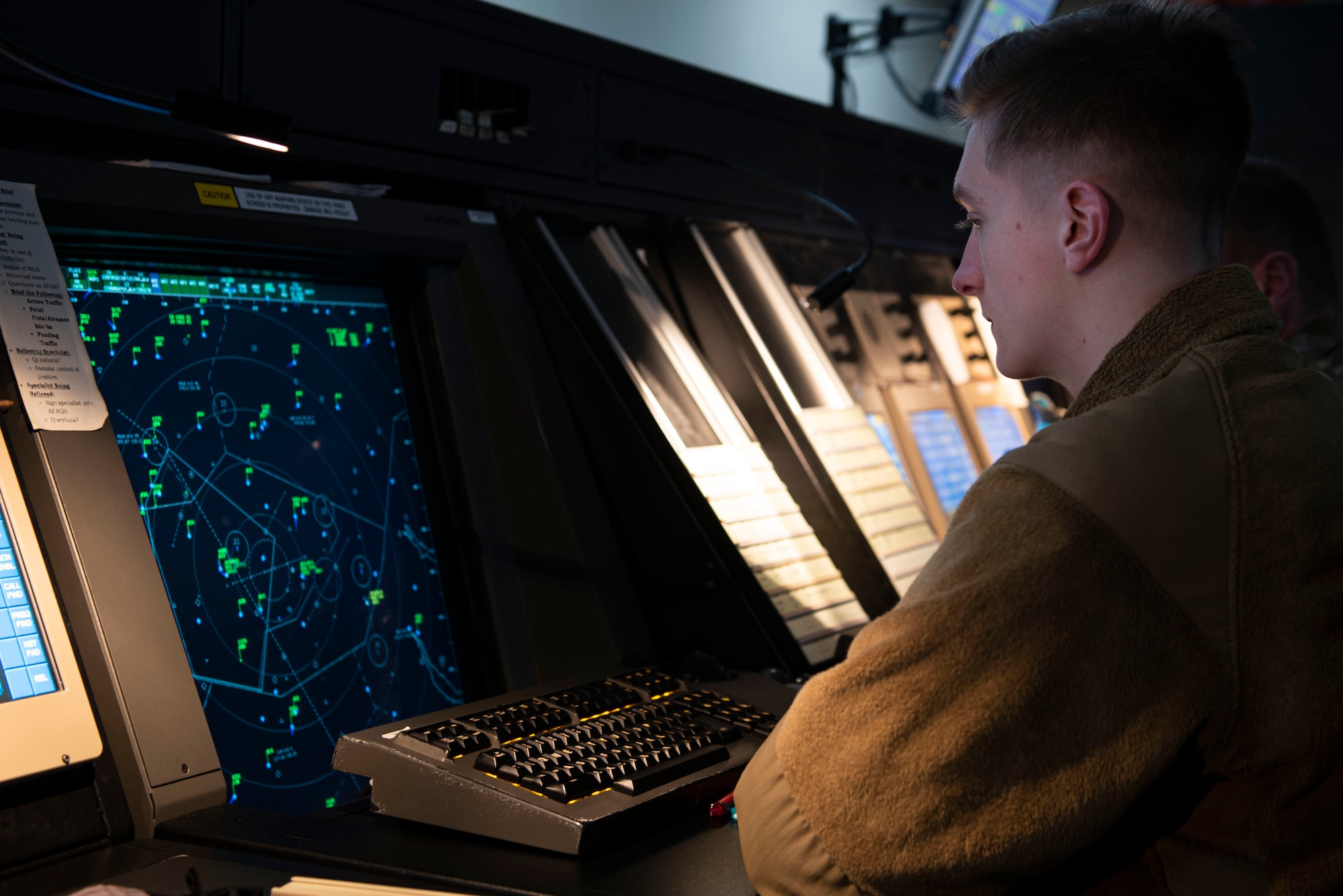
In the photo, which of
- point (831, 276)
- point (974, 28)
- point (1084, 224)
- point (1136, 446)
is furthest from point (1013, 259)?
point (974, 28)

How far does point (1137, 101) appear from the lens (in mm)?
929

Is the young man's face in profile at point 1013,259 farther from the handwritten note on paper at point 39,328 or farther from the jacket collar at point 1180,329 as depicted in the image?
the handwritten note on paper at point 39,328

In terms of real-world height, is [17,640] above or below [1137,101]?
below

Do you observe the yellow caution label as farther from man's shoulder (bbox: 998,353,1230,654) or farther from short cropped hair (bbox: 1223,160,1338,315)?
short cropped hair (bbox: 1223,160,1338,315)

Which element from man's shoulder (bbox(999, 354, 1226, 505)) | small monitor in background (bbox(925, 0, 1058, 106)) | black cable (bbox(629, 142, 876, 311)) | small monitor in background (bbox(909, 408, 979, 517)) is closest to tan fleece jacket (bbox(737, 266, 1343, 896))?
man's shoulder (bbox(999, 354, 1226, 505))

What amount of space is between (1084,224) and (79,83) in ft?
2.96

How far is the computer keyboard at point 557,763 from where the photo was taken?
88cm

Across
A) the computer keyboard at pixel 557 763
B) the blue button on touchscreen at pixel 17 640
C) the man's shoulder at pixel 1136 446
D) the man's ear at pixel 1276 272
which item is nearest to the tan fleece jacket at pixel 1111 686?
the man's shoulder at pixel 1136 446

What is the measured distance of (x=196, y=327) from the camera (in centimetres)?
118

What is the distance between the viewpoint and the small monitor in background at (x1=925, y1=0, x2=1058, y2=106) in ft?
11.1

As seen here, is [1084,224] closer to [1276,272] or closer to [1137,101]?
[1137,101]

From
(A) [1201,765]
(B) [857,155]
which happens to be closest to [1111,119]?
(A) [1201,765]

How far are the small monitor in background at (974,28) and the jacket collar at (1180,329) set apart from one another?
2642mm

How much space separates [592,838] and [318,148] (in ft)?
2.87
